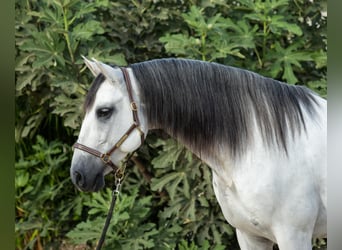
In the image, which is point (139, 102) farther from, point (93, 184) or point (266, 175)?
point (266, 175)

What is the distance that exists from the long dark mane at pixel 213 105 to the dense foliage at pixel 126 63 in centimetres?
51

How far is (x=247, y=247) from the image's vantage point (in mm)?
1404

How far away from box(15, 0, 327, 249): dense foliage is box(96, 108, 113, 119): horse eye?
64 centimetres

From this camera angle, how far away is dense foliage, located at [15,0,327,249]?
6.03 ft

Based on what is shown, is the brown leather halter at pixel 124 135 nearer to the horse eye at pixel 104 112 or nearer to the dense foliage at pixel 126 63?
the horse eye at pixel 104 112

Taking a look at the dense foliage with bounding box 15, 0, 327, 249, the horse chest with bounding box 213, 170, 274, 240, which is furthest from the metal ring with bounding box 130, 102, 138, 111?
the dense foliage with bounding box 15, 0, 327, 249

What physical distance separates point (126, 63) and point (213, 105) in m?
0.74

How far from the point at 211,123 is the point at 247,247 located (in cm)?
40

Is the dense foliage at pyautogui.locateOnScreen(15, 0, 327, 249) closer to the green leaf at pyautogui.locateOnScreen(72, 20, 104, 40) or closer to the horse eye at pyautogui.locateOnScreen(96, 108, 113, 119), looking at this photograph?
the green leaf at pyautogui.locateOnScreen(72, 20, 104, 40)

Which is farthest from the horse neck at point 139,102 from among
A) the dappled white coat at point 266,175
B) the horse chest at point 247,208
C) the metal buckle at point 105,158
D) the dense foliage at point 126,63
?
the dense foliage at point 126,63

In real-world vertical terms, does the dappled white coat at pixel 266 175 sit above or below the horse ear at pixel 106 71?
below

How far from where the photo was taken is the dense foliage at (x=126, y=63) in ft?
6.03

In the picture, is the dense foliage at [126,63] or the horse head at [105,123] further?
the dense foliage at [126,63]

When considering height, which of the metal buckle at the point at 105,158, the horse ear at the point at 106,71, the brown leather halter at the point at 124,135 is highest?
the horse ear at the point at 106,71
